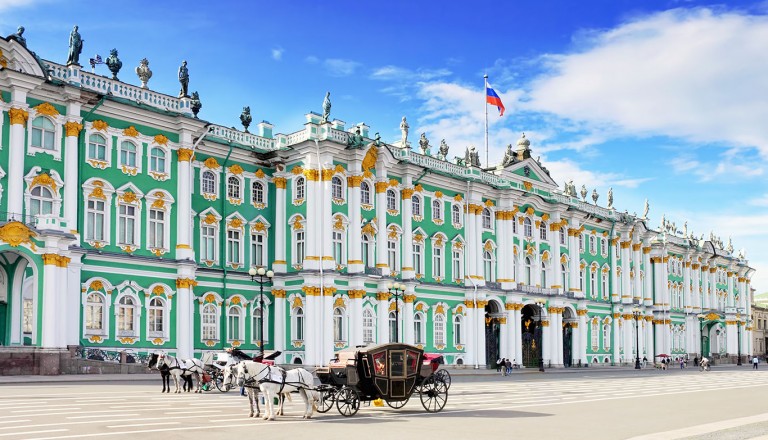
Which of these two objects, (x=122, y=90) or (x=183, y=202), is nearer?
(x=122, y=90)

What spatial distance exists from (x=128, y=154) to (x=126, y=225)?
378 cm

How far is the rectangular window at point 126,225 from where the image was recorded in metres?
A: 45.1

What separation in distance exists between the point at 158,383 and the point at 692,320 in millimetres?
78034

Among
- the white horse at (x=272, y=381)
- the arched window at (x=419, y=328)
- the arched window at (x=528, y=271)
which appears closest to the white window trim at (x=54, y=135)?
the white horse at (x=272, y=381)

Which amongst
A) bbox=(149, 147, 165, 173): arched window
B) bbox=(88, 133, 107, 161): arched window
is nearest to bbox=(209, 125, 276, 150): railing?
bbox=(149, 147, 165, 173): arched window

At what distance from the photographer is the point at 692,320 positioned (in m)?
99.8

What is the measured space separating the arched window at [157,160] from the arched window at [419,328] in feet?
70.3

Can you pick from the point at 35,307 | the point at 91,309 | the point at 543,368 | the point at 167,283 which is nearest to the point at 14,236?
the point at 35,307

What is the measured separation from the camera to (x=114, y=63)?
4525cm

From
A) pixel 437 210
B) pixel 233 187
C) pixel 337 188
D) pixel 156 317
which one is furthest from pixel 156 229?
pixel 437 210

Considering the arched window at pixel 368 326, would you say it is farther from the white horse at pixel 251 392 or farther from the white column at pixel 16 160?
the white horse at pixel 251 392

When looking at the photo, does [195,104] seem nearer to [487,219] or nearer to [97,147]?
[97,147]

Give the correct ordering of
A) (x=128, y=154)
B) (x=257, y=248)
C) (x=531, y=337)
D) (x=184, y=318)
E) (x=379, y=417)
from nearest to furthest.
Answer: (x=379, y=417) < (x=128, y=154) < (x=184, y=318) < (x=257, y=248) < (x=531, y=337)

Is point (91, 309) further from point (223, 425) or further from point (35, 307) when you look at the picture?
point (223, 425)
